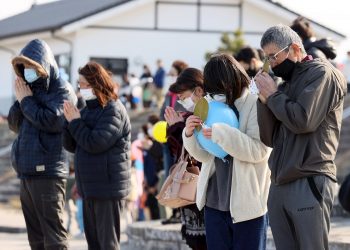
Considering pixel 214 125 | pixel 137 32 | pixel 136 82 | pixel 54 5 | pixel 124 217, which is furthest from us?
pixel 54 5

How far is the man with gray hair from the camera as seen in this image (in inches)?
217

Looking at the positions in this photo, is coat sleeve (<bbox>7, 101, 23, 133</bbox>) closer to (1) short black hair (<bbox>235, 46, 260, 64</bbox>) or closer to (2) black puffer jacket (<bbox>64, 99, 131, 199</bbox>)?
(2) black puffer jacket (<bbox>64, 99, 131, 199</bbox>)

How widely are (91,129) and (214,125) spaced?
1902 mm

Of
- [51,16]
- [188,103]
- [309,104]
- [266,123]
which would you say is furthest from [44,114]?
[51,16]

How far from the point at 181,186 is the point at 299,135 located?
153 centimetres

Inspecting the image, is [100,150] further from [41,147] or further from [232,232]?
[232,232]

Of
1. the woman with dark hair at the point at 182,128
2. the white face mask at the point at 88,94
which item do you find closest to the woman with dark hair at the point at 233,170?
the woman with dark hair at the point at 182,128

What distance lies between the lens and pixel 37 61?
818 cm

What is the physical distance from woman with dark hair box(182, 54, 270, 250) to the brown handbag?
0.52 meters

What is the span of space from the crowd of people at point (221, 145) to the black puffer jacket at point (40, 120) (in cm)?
1

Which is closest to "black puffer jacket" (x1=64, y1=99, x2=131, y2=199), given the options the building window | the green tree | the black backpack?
the black backpack

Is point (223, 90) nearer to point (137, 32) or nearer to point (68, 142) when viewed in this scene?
point (68, 142)

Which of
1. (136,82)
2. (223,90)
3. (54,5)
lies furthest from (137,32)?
(223,90)

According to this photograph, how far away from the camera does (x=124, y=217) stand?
48.1ft
